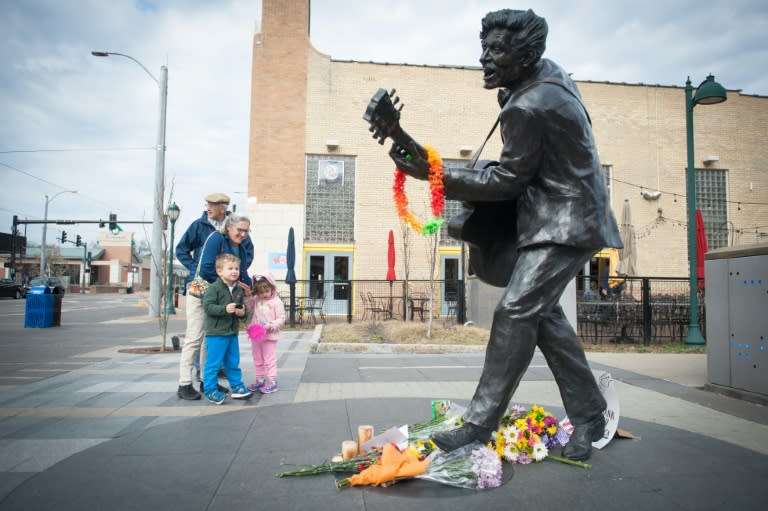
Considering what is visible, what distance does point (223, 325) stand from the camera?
4891 mm

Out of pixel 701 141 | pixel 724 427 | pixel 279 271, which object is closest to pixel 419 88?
pixel 279 271

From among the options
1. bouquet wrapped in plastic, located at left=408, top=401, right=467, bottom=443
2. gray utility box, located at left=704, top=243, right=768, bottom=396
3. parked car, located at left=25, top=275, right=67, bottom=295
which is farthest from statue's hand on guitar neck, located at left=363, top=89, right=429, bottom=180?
parked car, located at left=25, top=275, right=67, bottom=295

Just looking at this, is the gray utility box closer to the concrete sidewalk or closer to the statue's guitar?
the concrete sidewalk

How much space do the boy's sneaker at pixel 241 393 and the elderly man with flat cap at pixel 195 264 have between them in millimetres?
365

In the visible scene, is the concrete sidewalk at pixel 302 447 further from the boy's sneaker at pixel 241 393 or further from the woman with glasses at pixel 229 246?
the woman with glasses at pixel 229 246

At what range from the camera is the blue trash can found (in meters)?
13.7

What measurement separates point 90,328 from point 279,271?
27.4 feet

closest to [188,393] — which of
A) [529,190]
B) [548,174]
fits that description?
[529,190]

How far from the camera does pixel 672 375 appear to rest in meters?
6.65

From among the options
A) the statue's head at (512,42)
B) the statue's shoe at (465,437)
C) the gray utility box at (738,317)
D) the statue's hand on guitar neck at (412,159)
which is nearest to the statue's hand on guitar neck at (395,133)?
the statue's hand on guitar neck at (412,159)

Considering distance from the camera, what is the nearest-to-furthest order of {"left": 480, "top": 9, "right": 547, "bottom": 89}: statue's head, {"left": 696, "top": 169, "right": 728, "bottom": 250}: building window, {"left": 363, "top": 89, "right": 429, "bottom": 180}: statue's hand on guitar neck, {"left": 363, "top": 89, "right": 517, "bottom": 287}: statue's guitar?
1. {"left": 363, "top": 89, "right": 429, "bottom": 180}: statue's hand on guitar neck
2. {"left": 480, "top": 9, "right": 547, "bottom": 89}: statue's head
3. {"left": 363, "top": 89, "right": 517, "bottom": 287}: statue's guitar
4. {"left": 696, "top": 169, "right": 728, "bottom": 250}: building window

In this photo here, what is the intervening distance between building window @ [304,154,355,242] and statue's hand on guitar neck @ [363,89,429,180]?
1942 cm

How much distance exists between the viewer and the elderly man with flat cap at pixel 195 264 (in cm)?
503

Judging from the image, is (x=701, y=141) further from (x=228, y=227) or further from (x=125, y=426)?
(x=125, y=426)
